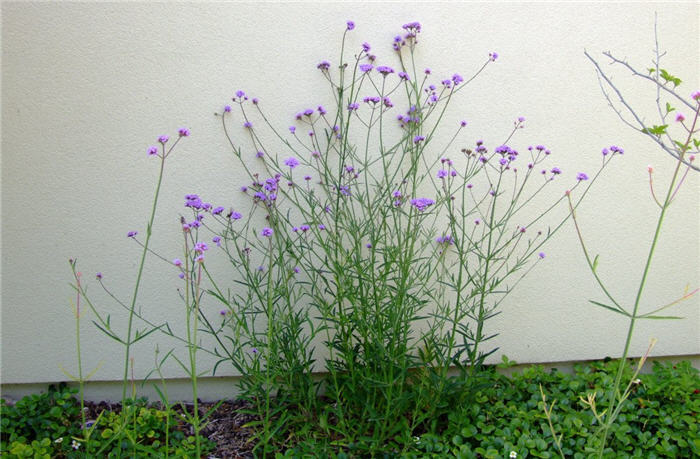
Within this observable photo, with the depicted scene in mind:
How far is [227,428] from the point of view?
2629mm

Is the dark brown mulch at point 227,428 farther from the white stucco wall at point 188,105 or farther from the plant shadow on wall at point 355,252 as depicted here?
the white stucco wall at point 188,105

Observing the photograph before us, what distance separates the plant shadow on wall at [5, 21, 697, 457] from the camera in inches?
94.2

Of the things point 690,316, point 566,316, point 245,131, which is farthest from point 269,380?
point 690,316

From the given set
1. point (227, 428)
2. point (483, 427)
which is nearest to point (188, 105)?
point (227, 428)

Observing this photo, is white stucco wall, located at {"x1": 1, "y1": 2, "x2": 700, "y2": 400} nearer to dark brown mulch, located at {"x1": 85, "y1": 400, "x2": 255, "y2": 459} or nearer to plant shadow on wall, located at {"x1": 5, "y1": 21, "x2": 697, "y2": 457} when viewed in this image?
plant shadow on wall, located at {"x1": 5, "y1": 21, "x2": 697, "y2": 457}

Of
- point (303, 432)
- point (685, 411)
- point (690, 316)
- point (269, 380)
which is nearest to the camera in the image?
point (269, 380)

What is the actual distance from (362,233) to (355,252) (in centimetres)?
21

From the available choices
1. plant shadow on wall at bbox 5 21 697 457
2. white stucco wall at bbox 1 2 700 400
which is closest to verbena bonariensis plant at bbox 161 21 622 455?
plant shadow on wall at bbox 5 21 697 457

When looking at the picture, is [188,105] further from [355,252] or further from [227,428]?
[227,428]

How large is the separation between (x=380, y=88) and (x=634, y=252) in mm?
1678

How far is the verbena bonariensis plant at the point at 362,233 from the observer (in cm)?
242

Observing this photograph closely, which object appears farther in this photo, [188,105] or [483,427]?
[188,105]

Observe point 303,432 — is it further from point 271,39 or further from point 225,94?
point 271,39

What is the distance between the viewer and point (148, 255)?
9.20 ft
